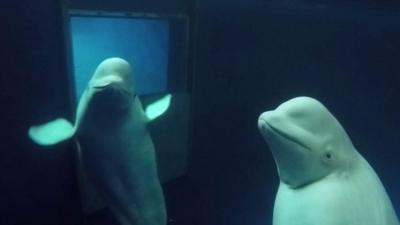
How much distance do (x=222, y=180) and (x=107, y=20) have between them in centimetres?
124

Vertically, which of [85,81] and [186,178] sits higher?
[85,81]

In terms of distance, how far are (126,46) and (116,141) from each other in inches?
35.1

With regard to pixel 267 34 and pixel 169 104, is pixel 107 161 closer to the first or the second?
pixel 169 104

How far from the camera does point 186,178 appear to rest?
288 cm

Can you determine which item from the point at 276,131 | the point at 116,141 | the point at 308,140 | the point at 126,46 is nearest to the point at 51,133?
the point at 116,141

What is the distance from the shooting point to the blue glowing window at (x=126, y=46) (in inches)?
99.3

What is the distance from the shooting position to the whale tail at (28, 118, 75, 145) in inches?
81.7

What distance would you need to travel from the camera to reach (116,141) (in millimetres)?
2051

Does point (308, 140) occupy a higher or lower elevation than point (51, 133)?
higher

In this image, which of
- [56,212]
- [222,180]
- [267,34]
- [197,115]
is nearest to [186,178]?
[222,180]

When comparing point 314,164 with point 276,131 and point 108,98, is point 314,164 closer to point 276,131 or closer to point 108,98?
point 276,131

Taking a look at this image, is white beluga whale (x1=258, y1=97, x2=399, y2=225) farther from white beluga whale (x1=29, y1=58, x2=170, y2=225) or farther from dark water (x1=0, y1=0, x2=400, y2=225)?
dark water (x1=0, y1=0, x2=400, y2=225)

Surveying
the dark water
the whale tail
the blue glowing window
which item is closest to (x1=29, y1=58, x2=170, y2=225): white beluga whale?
the whale tail

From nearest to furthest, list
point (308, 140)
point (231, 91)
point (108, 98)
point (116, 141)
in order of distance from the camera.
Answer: point (308, 140), point (108, 98), point (116, 141), point (231, 91)
